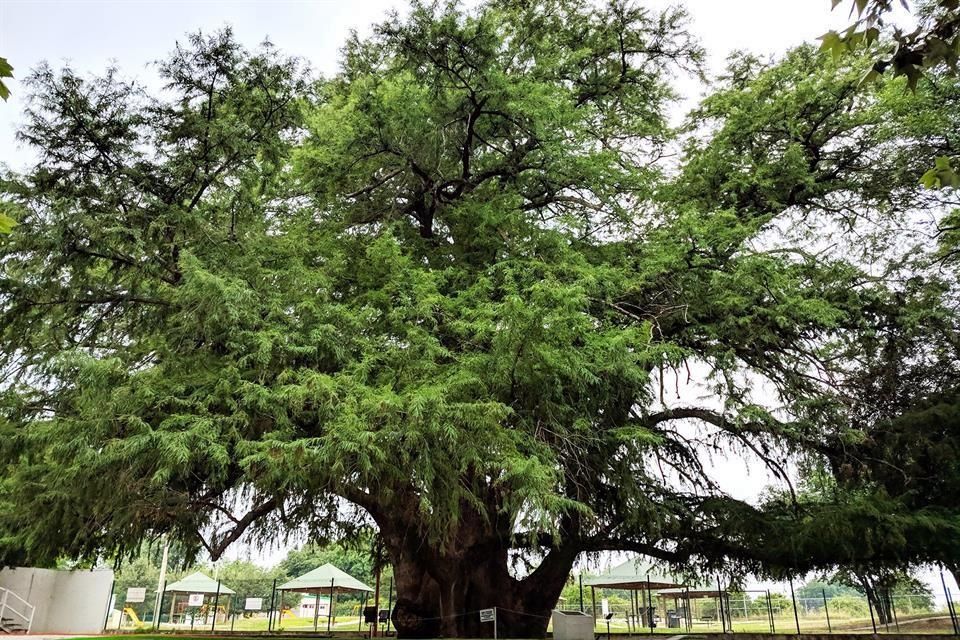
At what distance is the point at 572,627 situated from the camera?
34.5ft

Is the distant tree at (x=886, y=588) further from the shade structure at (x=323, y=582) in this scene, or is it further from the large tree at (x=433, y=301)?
the shade structure at (x=323, y=582)

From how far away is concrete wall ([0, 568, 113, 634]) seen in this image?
16953 mm

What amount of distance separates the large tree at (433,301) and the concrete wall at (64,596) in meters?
10.8

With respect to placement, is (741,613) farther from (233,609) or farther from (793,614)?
(233,609)

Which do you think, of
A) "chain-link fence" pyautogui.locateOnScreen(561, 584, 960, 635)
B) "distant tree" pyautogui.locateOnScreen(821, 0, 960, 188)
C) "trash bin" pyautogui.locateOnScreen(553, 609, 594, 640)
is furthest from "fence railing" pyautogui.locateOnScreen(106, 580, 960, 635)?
"distant tree" pyautogui.locateOnScreen(821, 0, 960, 188)

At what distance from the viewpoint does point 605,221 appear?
11.1 metres

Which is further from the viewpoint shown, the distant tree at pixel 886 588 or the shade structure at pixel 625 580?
the shade structure at pixel 625 580

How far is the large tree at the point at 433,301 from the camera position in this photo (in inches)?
260

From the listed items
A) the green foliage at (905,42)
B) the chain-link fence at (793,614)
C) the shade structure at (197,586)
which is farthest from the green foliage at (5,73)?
the shade structure at (197,586)

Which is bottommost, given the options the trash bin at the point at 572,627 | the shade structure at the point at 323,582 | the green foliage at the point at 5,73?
the trash bin at the point at 572,627

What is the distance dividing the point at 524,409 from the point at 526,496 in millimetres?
1845

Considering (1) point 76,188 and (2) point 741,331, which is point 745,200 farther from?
(1) point 76,188

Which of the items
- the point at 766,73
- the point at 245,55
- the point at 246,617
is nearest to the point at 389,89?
the point at 245,55

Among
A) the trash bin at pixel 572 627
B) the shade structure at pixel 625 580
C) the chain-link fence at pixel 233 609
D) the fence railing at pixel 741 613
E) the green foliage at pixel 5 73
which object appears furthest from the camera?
the chain-link fence at pixel 233 609
